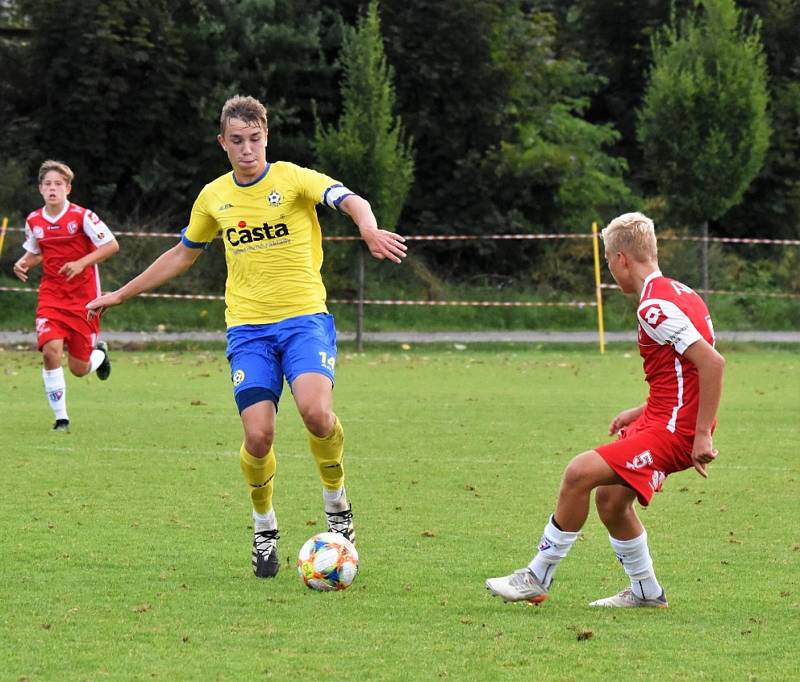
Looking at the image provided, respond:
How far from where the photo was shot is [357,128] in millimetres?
24875

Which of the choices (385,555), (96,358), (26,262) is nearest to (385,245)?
(385,555)

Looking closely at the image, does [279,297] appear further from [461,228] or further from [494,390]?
[461,228]

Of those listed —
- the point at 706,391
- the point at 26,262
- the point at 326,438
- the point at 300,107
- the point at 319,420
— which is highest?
the point at 300,107

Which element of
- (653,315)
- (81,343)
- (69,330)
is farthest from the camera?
(81,343)

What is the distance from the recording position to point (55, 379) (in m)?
12.4

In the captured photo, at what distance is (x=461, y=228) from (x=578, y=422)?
18.6 meters

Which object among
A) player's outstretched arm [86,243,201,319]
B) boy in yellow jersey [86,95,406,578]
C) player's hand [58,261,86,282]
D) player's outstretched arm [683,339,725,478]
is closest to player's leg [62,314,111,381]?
player's hand [58,261,86,282]

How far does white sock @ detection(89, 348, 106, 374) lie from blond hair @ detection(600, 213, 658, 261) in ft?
25.9

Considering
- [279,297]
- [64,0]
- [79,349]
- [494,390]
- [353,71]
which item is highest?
[64,0]

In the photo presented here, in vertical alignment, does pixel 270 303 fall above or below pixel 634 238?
below

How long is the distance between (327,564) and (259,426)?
30.5 inches

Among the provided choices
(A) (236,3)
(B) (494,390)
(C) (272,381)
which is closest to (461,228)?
(A) (236,3)

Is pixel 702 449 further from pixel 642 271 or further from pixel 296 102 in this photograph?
pixel 296 102

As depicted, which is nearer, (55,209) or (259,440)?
(259,440)
